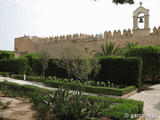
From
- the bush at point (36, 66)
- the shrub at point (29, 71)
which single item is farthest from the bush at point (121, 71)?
the shrub at point (29, 71)

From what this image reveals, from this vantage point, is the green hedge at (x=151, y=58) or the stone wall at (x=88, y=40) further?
the stone wall at (x=88, y=40)

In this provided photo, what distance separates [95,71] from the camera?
41.0 feet

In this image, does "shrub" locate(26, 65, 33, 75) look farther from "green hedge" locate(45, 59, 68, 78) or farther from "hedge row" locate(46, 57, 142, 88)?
"hedge row" locate(46, 57, 142, 88)

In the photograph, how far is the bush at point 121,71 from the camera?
11.1 meters

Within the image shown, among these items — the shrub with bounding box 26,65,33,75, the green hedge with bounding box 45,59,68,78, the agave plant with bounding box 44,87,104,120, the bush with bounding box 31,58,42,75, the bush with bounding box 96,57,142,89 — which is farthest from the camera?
the shrub with bounding box 26,65,33,75

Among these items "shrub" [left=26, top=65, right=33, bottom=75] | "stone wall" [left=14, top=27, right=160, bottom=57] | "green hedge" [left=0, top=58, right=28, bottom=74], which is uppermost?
"stone wall" [left=14, top=27, right=160, bottom=57]

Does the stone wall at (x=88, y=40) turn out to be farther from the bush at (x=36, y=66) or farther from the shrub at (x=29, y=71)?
the shrub at (x=29, y=71)

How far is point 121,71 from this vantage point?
11.6 m

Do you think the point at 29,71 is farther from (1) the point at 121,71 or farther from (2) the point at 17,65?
(1) the point at 121,71

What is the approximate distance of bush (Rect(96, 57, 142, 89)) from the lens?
1108 cm

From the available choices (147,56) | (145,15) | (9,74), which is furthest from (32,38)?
(147,56)

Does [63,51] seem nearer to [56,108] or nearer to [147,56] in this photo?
[147,56]

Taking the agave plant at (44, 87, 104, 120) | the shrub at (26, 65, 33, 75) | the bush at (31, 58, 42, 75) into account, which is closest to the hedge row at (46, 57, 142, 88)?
the agave plant at (44, 87, 104, 120)

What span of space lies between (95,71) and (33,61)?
A: 904 centimetres
